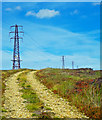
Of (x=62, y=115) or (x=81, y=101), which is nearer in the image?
(x=62, y=115)

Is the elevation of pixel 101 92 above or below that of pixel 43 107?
above

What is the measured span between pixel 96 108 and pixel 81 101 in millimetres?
2664

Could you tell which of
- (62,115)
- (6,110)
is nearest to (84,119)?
(62,115)

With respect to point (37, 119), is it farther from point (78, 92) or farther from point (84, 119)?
point (78, 92)

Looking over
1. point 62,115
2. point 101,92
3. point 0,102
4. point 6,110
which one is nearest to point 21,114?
point 6,110

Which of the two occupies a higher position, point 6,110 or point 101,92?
point 101,92

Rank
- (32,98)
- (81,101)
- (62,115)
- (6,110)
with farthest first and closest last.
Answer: (32,98) → (81,101) → (6,110) → (62,115)

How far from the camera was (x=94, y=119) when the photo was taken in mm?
12250

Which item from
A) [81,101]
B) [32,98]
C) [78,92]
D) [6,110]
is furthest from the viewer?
[78,92]

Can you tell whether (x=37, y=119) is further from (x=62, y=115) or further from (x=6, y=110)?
(x=6, y=110)

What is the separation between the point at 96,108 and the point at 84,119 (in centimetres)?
168

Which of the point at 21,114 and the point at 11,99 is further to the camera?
the point at 11,99

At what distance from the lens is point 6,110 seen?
→ 13.9m

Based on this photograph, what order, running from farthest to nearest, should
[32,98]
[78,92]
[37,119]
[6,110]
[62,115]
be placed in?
[78,92]
[32,98]
[6,110]
[62,115]
[37,119]
